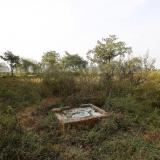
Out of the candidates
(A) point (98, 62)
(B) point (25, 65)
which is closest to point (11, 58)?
(B) point (25, 65)

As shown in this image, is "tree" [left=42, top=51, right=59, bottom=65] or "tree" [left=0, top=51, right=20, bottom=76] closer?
"tree" [left=0, top=51, right=20, bottom=76]

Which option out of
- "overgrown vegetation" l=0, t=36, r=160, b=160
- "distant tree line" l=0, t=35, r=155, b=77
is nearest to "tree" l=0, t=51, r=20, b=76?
"distant tree line" l=0, t=35, r=155, b=77

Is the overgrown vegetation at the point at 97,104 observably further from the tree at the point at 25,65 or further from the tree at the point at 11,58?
the tree at the point at 25,65

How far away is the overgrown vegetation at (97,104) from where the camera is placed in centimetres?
354

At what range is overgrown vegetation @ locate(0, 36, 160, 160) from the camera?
11.6 feet

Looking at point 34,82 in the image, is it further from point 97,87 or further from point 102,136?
point 102,136

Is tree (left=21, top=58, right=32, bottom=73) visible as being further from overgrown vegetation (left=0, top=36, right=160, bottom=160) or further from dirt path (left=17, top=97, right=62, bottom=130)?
dirt path (left=17, top=97, right=62, bottom=130)

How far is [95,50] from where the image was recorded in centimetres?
3316

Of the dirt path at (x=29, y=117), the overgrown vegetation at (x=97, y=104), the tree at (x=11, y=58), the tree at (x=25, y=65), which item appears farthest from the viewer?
the tree at (x=25, y=65)

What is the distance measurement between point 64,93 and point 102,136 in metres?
4.48

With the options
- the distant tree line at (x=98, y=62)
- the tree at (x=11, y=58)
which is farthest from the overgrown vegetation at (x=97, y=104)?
the tree at (x=11, y=58)

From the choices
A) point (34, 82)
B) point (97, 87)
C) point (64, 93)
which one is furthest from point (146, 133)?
point (34, 82)

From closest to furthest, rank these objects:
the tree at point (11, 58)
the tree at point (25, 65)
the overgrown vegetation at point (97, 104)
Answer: the overgrown vegetation at point (97, 104) < the tree at point (11, 58) < the tree at point (25, 65)

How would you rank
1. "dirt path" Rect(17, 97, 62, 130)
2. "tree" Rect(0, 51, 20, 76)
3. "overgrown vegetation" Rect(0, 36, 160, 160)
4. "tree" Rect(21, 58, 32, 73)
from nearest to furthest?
A: "overgrown vegetation" Rect(0, 36, 160, 160) → "dirt path" Rect(17, 97, 62, 130) → "tree" Rect(0, 51, 20, 76) → "tree" Rect(21, 58, 32, 73)
